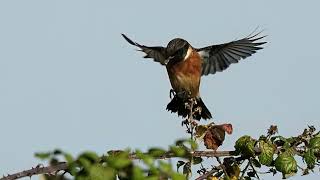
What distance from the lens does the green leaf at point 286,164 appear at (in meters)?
4.15

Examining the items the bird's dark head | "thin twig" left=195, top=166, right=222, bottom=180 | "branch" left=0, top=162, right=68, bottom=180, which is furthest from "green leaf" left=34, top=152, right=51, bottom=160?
the bird's dark head

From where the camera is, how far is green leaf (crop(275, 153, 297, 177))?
415cm

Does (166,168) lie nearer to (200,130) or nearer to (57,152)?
(57,152)

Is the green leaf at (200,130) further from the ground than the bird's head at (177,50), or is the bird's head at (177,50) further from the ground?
the bird's head at (177,50)

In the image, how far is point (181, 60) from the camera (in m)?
8.59

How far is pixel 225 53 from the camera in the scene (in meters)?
9.75

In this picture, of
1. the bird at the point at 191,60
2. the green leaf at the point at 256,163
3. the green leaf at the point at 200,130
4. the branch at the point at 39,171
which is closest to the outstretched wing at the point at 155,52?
the bird at the point at 191,60

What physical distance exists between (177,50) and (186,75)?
0.49 metres

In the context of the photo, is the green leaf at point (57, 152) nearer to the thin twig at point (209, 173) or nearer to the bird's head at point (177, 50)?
the thin twig at point (209, 173)

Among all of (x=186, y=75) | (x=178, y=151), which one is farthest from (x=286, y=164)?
(x=186, y=75)

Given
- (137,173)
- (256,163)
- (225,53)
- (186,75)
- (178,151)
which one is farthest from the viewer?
(225,53)

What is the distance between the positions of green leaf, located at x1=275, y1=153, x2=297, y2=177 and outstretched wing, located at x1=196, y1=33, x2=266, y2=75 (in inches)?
203

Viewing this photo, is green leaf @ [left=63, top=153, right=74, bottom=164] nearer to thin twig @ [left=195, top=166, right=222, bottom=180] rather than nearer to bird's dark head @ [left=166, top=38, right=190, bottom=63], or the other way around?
thin twig @ [left=195, top=166, right=222, bottom=180]

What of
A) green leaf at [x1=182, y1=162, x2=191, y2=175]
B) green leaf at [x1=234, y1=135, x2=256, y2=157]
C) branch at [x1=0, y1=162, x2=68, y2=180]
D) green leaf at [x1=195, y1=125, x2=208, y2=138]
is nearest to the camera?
branch at [x1=0, y1=162, x2=68, y2=180]
